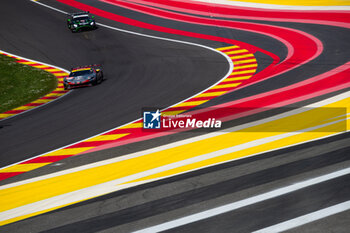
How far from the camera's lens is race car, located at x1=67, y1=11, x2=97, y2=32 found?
36.2m

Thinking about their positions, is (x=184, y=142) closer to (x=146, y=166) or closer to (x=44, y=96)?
(x=146, y=166)

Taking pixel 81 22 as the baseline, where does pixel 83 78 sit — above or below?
below

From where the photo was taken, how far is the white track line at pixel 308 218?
782cm

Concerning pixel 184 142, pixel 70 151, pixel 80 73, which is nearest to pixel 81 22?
pixel 80 73

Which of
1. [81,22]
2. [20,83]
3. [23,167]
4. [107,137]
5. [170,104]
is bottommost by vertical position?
[23,167]

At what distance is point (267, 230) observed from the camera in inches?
307

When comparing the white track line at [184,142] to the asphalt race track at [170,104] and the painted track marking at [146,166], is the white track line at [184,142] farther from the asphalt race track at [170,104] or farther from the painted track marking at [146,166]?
the asphalt race track at [170,104]

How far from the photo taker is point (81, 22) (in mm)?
36344

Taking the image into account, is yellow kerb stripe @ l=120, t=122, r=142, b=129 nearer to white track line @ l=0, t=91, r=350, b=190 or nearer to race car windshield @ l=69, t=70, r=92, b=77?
white track line @ l=0, t=91, r=350, b=190

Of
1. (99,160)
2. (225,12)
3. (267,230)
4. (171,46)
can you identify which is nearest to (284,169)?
(267,230)

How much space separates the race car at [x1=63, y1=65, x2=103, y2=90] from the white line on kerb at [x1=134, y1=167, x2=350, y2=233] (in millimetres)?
15960

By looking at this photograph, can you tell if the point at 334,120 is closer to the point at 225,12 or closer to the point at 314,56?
the point at 314,56

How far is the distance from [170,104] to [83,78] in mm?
6938

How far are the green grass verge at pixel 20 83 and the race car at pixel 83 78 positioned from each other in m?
1.28
